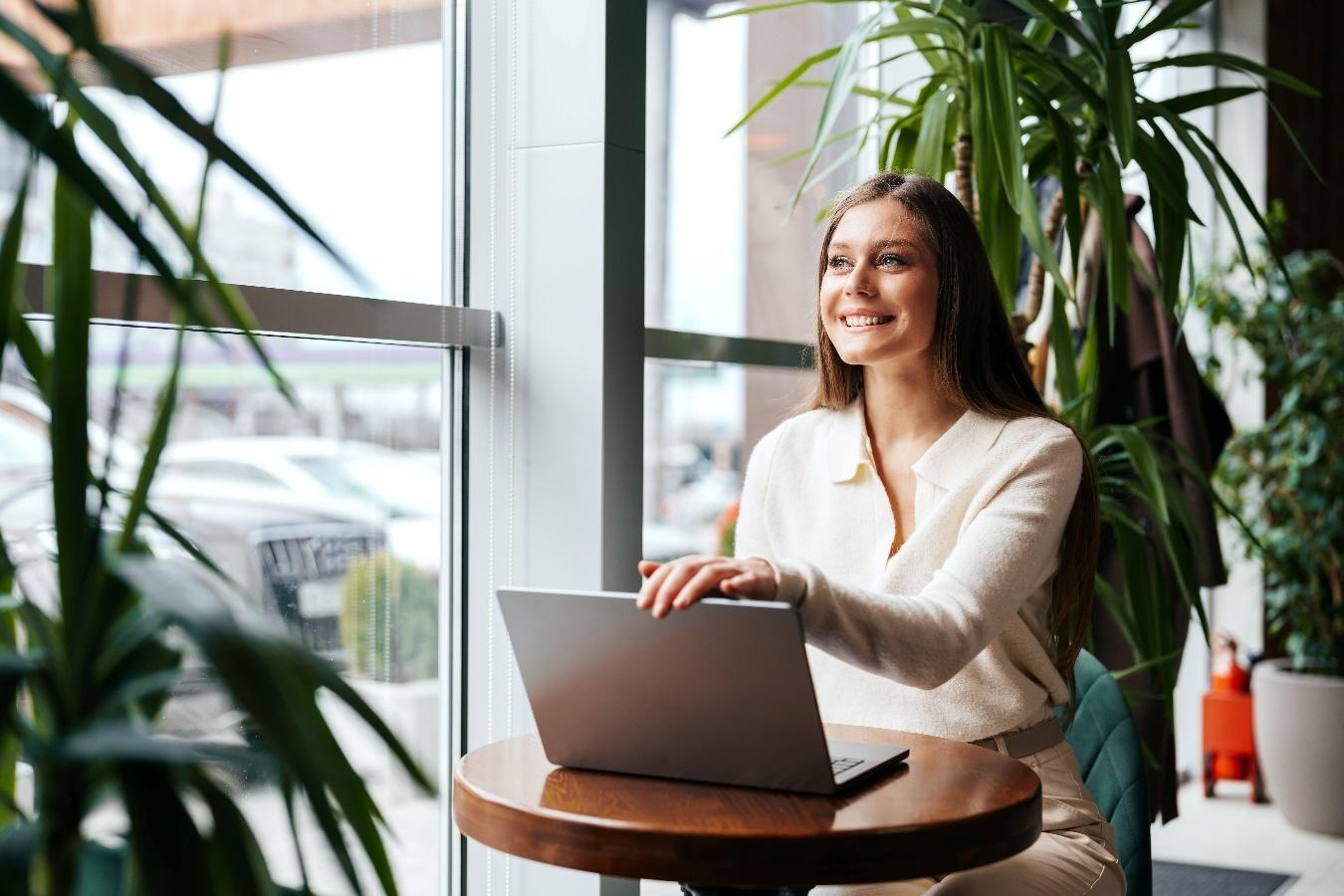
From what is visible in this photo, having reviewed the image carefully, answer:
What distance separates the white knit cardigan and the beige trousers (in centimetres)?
9

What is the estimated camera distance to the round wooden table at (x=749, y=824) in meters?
1.16

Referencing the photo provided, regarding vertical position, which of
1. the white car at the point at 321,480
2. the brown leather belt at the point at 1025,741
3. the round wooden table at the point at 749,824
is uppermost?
the white car at the point at 321,480

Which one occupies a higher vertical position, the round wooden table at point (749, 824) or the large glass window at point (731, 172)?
the large glass window at point (731, 172)

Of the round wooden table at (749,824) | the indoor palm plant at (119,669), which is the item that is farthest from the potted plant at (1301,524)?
the indoor palm plant at (119,669)

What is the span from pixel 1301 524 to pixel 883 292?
2996 mm

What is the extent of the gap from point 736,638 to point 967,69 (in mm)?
1349

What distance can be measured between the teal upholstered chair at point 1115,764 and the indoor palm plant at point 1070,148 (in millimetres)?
349

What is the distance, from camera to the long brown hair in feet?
5.95

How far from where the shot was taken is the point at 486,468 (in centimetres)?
218

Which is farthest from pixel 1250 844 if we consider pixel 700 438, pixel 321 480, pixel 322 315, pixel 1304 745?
pixel 322 315

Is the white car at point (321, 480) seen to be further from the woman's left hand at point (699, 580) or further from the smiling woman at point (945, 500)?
the woman's left hand at point (699, 580)

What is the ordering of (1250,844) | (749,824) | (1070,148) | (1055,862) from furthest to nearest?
(1250,844), (1070,148), (1055,862), (749,824)

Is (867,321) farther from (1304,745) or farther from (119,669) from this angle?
(1304,745)

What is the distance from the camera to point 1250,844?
4043mm
